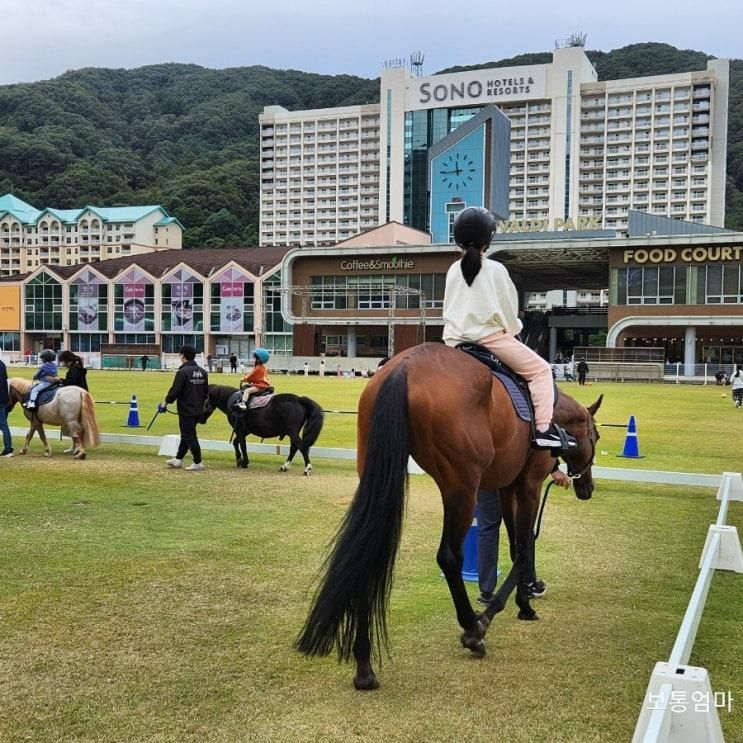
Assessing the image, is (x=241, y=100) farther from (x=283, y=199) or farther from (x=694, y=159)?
(x=694, y=159)

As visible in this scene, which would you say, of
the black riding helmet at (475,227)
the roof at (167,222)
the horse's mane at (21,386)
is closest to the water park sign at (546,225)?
the horse's mane at (21,386)

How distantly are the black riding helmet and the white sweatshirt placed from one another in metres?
0.13

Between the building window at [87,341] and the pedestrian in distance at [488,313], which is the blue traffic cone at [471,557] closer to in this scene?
the pedestrian in distance at [488,313]

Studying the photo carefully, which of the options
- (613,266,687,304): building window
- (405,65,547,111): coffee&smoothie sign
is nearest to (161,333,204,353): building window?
(613,266,687,304): building window

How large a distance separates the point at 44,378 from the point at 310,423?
15.7ft

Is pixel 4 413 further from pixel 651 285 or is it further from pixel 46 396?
pixel 651 285

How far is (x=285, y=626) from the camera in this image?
4.80m

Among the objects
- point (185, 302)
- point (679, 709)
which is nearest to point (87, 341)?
point (185, 302)

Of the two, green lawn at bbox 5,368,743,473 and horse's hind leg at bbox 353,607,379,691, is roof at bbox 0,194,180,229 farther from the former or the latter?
horse's hind leg at bbox 353,607,379,691

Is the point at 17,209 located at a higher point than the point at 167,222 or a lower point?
higher

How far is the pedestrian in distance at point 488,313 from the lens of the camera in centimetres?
454

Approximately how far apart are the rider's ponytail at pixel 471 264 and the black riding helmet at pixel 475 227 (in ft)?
0.23

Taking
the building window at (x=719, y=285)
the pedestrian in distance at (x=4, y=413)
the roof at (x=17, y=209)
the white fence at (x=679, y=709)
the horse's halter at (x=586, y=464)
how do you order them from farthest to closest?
the roof at (x=17, y=209)
the building window at (x=719, y=285)
the pedestrian in distance at (x=4, y=413)
the horse's halter at (x=586, y=464)
the white fence at (x=679, y=709)

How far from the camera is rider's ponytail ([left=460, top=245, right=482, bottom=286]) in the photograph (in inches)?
177
